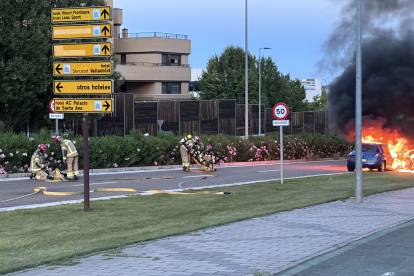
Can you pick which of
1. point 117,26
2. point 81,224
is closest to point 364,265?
point 81,224

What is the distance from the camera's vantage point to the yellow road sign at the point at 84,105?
1151 cm

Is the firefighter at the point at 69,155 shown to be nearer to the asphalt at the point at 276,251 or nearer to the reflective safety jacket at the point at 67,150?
the reflective safety jacket at the point at 67,150

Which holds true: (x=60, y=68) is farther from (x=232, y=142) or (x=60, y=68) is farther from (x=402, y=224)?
(x=232, y=142)

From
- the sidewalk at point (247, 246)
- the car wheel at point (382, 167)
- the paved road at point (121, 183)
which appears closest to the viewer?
the sidewalk at point (247, 246)

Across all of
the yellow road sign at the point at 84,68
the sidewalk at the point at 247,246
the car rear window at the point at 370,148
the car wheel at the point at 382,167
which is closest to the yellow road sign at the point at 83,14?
the yellow road sign at the point at 84,68

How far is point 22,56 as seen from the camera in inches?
1005

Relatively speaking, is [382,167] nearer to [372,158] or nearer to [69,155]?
[372,158]

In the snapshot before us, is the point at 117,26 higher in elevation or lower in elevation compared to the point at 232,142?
higher

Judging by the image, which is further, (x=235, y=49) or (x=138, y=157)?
(x=235, y=49)

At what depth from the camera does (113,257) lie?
7457 millimetres

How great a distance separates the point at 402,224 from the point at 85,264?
6.51 meters

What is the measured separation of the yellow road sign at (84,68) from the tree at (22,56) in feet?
43.8

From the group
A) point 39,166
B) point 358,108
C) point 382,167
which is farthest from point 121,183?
point 382,167

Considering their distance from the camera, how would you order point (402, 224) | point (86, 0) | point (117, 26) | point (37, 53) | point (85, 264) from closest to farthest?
1. point (85, 264)
2. point (402, 224)
3. point (37, 53)
4. point (86, 0)
5. point (117, 26)
